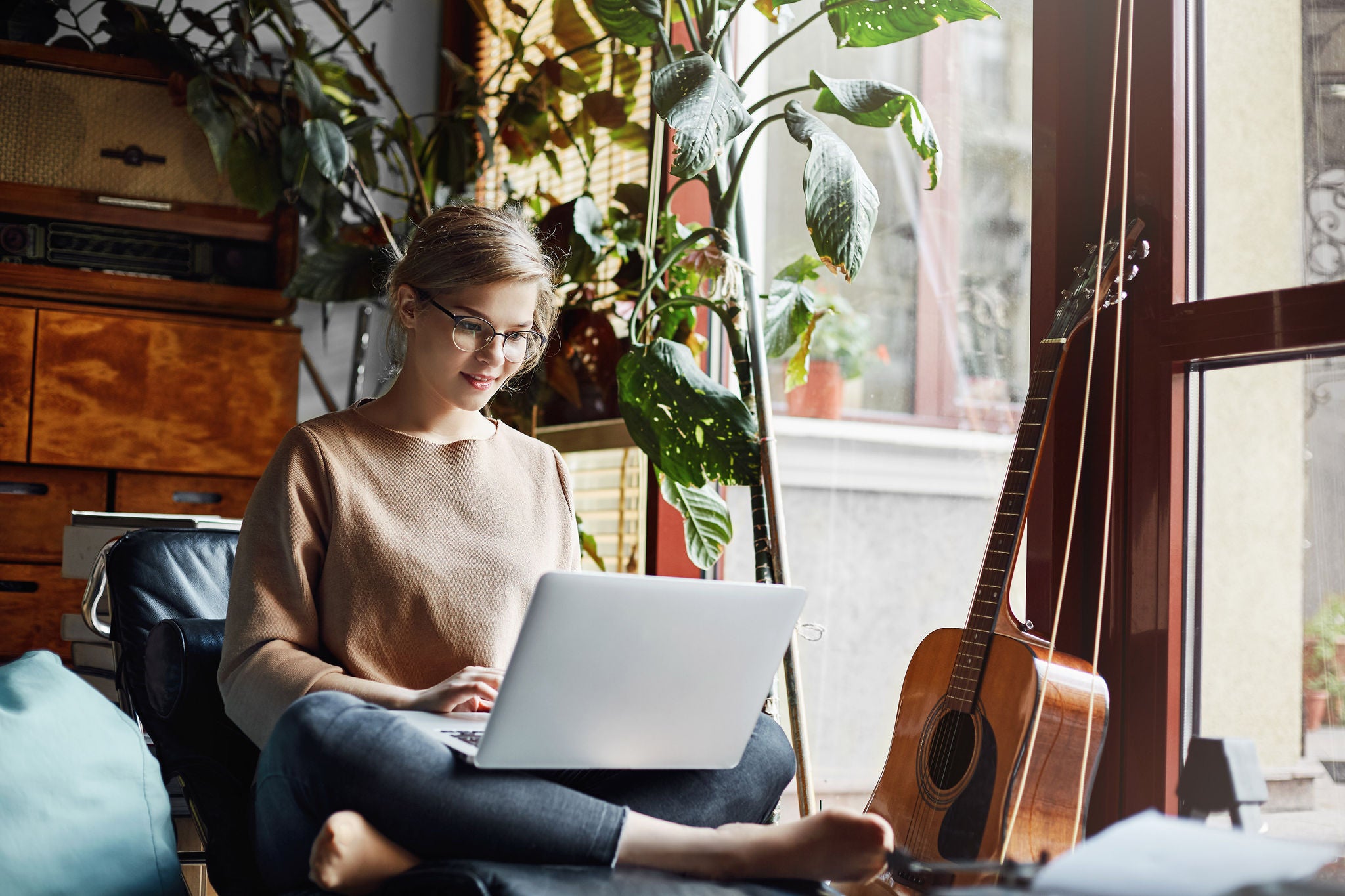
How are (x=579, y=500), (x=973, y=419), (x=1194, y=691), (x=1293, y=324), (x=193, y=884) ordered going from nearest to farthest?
(x=1293, y=324), (x=1194, y=691), (x=193, y=884), (x=973, y=419), (x=579, y=500)

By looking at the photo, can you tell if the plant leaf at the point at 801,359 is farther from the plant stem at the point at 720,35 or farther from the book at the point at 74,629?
the book at the point at 74,629

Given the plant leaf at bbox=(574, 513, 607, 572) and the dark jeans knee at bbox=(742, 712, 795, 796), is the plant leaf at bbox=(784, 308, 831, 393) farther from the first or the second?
the dark jeans knee at bbox=(742, 712, 795, 796)

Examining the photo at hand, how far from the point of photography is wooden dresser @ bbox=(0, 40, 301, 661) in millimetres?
2652

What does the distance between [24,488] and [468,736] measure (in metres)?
1.93

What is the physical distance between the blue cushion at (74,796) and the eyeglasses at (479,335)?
691 millimetres

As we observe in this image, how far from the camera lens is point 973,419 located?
6.39 feet

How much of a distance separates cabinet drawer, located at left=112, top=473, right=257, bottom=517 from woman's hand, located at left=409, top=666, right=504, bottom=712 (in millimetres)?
1628

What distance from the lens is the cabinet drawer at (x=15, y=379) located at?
2621 mm

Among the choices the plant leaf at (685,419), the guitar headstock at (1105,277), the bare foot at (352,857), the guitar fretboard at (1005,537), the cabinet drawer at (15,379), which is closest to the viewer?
the bare foot at (352,857)

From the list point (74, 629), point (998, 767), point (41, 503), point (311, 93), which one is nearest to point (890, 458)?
point (998, 767)

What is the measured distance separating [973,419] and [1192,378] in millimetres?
434

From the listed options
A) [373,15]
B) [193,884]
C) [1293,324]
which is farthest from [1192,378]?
[373,15]

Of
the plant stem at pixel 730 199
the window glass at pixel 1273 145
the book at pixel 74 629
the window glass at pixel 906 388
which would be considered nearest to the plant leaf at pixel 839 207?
the plant stem at pixel 730 199

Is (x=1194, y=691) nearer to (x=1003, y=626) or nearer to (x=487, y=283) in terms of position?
(x=1003, y=626)
